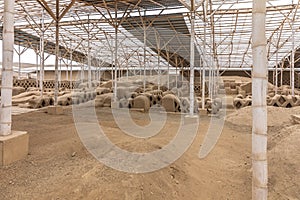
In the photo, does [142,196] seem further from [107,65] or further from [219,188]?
[107,65]

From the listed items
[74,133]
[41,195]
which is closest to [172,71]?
[74,133]

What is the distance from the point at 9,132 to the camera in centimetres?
421

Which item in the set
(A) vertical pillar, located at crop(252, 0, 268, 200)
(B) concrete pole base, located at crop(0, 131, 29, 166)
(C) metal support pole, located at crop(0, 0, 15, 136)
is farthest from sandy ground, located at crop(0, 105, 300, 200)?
(A) vertical pillar, located at crop(252, 0, 268, 200)

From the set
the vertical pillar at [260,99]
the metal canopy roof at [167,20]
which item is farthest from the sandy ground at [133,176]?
the metal canopy roof at [167,20]

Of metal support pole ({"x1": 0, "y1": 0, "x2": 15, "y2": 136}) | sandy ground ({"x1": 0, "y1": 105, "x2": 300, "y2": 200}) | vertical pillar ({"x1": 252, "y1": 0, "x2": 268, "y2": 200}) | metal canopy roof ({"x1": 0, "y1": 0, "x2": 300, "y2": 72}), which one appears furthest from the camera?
metal canopy roof ({"x1": 0, "y1": 0, "x2": 300, "y2": 72})

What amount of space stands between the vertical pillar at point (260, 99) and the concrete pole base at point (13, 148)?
372cm

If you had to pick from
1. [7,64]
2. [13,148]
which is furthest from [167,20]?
[13,148]

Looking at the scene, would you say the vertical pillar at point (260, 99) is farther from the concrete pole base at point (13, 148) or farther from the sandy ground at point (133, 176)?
the concrete pole base at point (13, 148)

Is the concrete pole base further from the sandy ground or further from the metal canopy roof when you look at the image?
the metal canopy roof

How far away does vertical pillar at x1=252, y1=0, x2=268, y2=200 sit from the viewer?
8.07 feet

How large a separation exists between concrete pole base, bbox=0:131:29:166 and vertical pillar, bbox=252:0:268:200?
372cm

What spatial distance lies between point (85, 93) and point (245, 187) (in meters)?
15.6

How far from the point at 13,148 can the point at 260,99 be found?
12.9 ft

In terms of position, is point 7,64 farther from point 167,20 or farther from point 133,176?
point 167,20
